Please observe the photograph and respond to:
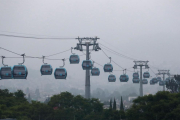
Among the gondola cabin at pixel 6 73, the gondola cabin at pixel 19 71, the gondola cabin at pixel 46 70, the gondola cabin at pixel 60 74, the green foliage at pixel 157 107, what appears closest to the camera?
the gondola cabin at pixel 6 73

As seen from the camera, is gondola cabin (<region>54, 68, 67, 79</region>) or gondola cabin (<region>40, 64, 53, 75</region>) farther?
gondola cabin (<region>54, 68, 67, 79</region>)

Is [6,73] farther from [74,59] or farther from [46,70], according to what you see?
[74,59]

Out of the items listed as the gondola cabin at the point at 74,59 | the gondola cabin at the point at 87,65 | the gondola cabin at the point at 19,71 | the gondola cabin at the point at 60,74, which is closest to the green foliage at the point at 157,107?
the gondola cabin at the point at 87,65

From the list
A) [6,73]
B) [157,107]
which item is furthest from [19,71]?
[157,107]

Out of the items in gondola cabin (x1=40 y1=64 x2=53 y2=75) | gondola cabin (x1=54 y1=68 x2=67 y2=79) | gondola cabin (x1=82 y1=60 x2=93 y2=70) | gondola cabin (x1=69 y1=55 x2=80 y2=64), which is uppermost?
gondola cabin (x1=69 y1=55 x2=80 y2=64)

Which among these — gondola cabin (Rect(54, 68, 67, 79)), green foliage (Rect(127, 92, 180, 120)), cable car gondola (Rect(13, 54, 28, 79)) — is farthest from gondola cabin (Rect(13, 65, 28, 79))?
green foliage (Rect(127, 92, 180, 120))

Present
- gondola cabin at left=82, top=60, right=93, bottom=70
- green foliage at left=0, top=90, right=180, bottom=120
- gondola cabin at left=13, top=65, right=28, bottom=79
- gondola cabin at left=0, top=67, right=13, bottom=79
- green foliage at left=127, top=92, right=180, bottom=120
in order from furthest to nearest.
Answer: gondola cabin at left=82, top=60, right=93, bottom=70 < green foliage at left=0, top=90, right=180, bottom=120 < green foliage at left=127, top=92, right=180, bottom=120 < gondola cabin at left=13, top=65, right=28, bottom=79 < gondola cabin at left=0, top=67, right=13, bottom=79

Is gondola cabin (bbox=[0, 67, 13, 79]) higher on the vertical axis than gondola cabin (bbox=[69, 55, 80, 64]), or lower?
lower

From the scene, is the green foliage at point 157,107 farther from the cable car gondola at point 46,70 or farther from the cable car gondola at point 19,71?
the cable car gondola at point 19,71

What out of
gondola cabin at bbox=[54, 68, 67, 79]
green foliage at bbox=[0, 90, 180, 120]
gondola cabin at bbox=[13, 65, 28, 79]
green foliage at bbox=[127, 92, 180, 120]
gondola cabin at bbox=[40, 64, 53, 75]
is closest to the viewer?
gondola cabin at bbox=[13, 65, 28, 79]

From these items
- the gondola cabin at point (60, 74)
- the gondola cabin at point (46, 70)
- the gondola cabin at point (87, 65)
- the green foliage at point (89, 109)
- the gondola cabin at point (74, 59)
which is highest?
the gondola cabin at point (74, 59)

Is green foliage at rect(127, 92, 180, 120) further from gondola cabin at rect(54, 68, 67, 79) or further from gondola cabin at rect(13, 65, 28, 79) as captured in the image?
gondola cabin at rect(13, 65, 28, 79)

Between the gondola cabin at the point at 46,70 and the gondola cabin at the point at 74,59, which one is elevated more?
the gondola cabin at the point at 74,59

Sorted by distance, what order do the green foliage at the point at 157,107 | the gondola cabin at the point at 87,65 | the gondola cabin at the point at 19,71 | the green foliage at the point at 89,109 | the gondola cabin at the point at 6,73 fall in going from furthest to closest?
the gondola cabin at the point at 87,65, the green foliage at the point at 89,109, the green foliage at the point at 157,107, the gondola cabin at the point at 19,71, the gondola cabin at the point at 6,73
